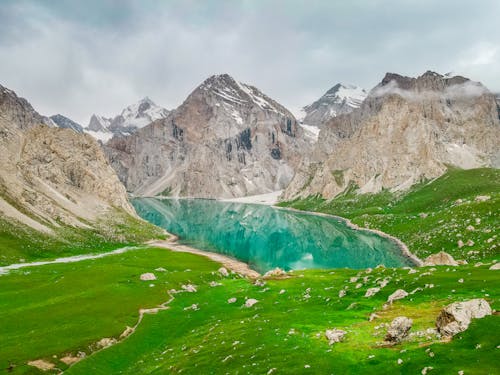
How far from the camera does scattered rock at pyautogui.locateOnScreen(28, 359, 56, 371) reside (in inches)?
1557

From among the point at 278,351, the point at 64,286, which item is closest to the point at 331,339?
the point at 278,351

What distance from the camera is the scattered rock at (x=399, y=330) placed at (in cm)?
2923

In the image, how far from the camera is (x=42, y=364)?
40156 millimetres

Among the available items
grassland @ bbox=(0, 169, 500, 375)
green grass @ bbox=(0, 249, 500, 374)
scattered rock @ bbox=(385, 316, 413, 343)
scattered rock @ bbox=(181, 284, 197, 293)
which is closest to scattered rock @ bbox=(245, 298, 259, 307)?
grassland @ bbox=(0, 169, 500, 375)

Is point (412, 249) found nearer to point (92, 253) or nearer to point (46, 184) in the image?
point (92, 253)

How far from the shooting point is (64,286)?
7438 centimetres

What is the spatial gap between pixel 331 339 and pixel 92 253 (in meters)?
117

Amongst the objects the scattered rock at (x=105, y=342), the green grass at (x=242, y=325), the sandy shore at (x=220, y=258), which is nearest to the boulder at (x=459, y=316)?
the green grass at (x=242, y=325)

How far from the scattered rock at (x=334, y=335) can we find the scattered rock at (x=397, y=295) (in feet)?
41.9

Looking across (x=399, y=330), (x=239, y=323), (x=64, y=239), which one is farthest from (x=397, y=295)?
(x=64, y=239)

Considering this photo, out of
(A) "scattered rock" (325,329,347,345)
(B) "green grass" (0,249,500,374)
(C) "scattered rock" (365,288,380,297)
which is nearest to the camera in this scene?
(B) "green grass" (0,249,500,374)

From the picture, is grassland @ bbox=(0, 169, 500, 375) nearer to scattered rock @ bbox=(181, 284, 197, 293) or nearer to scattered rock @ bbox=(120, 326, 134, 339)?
scattered rock @ bbox=(120, 326, 134, 339)

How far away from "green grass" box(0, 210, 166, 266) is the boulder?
342ft

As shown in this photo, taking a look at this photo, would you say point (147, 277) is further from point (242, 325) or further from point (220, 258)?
point (220, 258)
